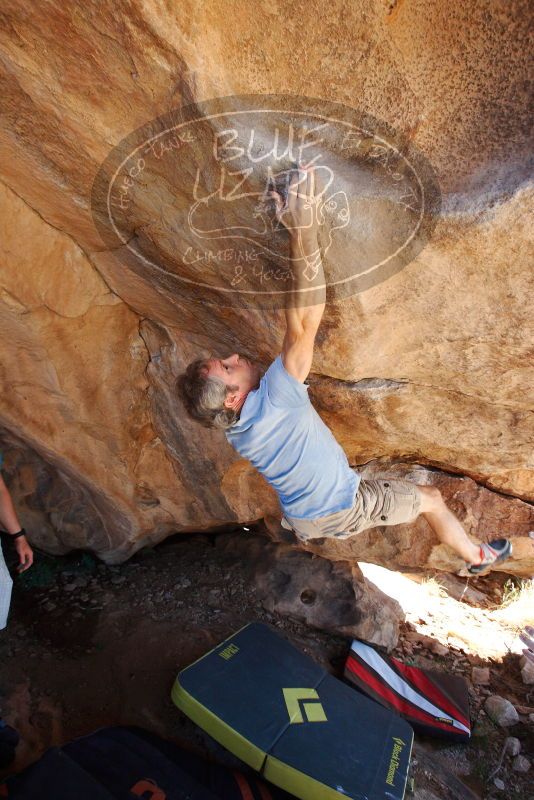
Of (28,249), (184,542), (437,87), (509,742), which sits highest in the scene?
(437,87)

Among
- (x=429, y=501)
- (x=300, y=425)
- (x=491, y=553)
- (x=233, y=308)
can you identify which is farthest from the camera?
(x=491, y=553)

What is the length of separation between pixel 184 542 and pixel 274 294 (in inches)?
129

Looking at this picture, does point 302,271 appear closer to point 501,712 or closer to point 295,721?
point 295,721

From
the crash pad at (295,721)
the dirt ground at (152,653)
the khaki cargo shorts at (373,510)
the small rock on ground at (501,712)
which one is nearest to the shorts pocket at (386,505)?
the khaki cargo shorts at (373,510)

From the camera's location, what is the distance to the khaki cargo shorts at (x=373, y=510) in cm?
263

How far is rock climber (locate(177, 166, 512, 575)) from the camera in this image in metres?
1.98

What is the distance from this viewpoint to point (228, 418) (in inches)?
94.4

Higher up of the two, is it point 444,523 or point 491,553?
point 444,523

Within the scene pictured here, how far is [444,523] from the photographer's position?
277 cm

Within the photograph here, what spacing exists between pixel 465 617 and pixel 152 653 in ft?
10.3

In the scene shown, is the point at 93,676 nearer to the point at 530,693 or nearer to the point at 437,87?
the point at 530,693

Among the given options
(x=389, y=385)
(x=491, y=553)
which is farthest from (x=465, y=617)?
(x=389, y=385)

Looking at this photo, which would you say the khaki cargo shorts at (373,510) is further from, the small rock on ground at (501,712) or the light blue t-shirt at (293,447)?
the small rock on ground at (501,712)

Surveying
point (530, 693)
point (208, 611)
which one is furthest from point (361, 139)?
point (530, 693)
